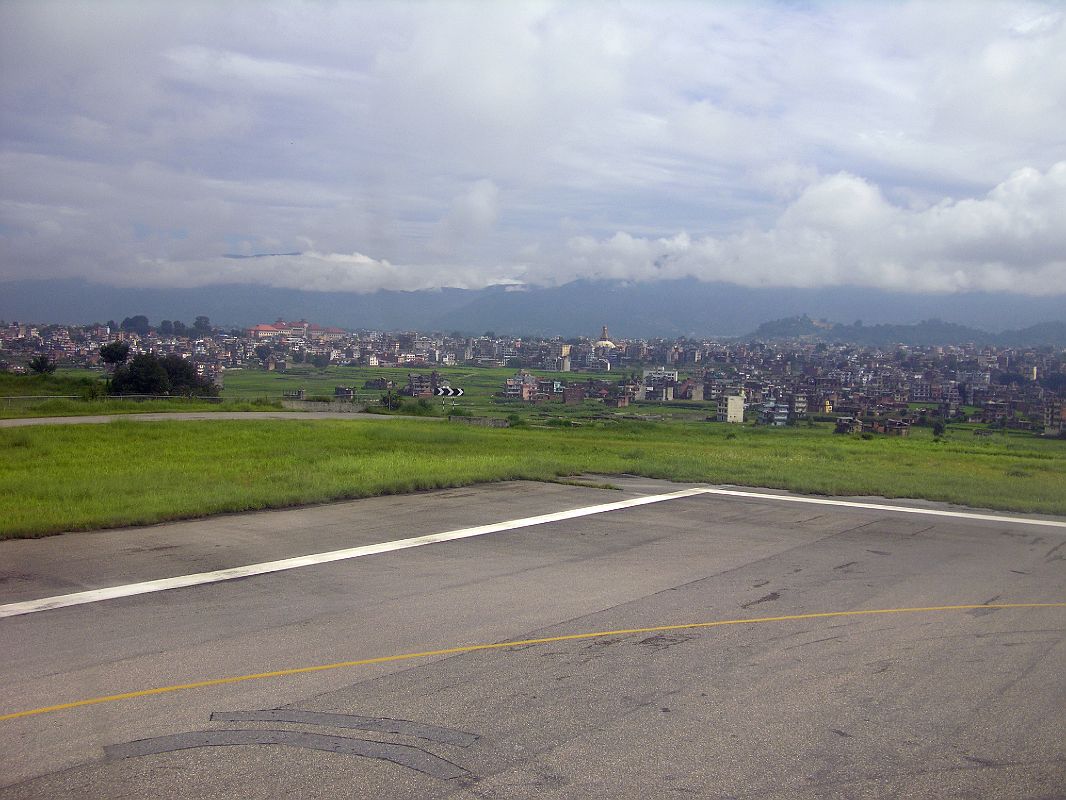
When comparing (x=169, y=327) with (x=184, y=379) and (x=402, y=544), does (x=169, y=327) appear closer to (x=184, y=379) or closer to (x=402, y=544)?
(x=184, y=379)

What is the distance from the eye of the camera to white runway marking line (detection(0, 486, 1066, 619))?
31.2ft


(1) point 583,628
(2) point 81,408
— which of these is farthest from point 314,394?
(1) point 583,628

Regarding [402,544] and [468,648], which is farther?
[402,544]

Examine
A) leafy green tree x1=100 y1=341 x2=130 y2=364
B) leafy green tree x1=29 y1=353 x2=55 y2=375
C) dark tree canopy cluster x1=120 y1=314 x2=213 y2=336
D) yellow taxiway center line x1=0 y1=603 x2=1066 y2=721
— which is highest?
dark tree canopy cluster x1=120 y1=314 x2=213 y2=336

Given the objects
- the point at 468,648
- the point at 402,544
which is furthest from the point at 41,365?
the point at 468,648

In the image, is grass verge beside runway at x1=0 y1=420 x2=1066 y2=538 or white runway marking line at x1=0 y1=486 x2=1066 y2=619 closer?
white runway marking line at x1=0 y1=486 x2=1066 y2=619

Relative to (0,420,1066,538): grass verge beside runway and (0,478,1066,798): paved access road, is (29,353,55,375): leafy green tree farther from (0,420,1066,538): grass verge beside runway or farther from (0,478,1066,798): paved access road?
(0,478,1066,798): paved access road

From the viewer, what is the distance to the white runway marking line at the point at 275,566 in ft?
30.7

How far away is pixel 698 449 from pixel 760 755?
78.3ft

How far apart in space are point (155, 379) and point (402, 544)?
41272mm

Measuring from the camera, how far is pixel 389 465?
69.5 feet

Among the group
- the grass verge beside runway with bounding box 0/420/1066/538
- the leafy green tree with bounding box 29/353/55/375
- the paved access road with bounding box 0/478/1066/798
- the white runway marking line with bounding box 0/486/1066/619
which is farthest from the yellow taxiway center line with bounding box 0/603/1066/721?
the leafy green tree with bounding box 29/353/55/375

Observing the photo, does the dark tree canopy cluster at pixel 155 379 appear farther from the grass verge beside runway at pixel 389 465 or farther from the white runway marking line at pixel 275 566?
the white runway marking line at pixel 275 566

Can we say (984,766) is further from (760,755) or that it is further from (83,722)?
(83,722)
